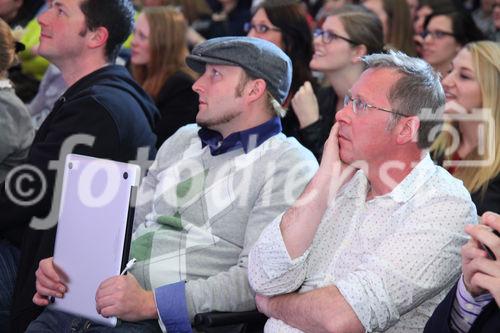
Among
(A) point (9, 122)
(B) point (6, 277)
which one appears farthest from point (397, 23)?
(B) point (6, 277)

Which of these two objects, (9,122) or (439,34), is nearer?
(9,122)

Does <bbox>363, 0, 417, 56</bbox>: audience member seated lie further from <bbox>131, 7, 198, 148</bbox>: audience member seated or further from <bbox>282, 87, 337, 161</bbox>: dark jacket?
<bbox>131, 7, 198, 148</bbox>: audience member seated

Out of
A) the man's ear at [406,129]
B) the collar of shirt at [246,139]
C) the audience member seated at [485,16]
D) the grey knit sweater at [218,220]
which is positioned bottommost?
the audience member seated at [485,16]

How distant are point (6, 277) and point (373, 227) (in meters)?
1.60

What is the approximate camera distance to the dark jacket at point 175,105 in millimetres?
4430

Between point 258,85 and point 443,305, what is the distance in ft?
3.93

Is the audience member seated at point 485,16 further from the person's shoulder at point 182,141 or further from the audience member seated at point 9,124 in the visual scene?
the audience member seated at point 9,124

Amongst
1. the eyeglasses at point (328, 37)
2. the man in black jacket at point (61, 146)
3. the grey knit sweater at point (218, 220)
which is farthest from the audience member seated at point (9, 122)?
the eyeglasses at point (328, 37)

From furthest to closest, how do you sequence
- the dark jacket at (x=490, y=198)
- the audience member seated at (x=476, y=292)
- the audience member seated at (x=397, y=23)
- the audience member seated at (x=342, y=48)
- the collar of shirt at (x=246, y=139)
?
1. the audience member seated at (x=397, y=23)
2. the audience member seated at (x=342, y=48)
3. the dark jacket at (x=490, y=198)
4. the collar of shirt at (x=246, y=139)
5. the audience member seated at (x=476, y=292)

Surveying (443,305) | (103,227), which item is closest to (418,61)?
(443,305)

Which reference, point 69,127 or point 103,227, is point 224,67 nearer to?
point 69,127

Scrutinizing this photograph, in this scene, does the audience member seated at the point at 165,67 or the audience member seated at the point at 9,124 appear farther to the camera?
the audience member seated at the point at 165,67

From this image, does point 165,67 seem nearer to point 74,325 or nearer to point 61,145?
point 61,145

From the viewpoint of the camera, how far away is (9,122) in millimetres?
3545
